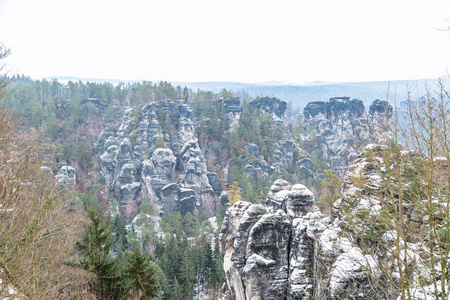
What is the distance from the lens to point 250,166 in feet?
166

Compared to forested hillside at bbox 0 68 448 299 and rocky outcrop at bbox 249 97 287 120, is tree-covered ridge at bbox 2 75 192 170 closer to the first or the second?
forested hillside at bbox 0 68 448 299

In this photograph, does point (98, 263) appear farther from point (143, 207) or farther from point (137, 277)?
point (143, 207)

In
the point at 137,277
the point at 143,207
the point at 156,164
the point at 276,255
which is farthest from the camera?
the point at 156,164

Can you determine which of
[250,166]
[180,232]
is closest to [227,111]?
[250,166]

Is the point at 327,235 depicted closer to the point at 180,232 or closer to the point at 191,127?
the point at 180,232

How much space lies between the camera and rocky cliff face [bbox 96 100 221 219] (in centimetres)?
4319

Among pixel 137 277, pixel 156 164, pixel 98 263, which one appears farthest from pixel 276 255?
pixel 156 164

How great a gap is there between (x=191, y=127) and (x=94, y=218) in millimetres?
44015

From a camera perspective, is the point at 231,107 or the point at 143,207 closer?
the point at 143,207

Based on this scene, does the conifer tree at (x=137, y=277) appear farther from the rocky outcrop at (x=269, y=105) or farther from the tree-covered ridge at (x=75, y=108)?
the rocky outcrop at (x=269, y=105)

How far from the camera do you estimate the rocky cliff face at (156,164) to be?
142 ft

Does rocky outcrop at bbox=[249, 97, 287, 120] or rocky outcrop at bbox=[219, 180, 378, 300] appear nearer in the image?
rocky outcrop at bbox=[219, 180, 378, 300]

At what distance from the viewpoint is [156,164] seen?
147 ft

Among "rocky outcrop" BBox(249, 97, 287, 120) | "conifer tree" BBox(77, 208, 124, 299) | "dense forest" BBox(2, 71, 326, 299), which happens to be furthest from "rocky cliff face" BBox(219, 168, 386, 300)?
"rocky outcrop" BBox(249, 97, 287, 120)
